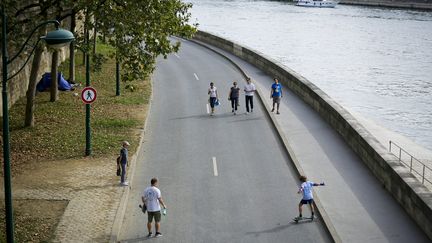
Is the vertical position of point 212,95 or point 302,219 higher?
point 212,95

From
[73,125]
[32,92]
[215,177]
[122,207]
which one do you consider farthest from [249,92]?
[122,207]

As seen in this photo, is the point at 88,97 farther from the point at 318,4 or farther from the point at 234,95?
the point at 318,4

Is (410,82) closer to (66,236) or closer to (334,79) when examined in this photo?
(334,79)

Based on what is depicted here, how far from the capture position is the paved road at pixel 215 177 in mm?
15844

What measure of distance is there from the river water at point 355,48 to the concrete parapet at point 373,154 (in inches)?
454

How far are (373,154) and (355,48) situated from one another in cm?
6561

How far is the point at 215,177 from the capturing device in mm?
20203

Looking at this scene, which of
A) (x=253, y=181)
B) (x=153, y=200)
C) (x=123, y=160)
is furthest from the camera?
(x=253, y=181)

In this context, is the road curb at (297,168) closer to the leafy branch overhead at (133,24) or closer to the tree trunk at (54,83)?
the leafy branch overhead at (133,24)

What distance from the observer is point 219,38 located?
5447cm

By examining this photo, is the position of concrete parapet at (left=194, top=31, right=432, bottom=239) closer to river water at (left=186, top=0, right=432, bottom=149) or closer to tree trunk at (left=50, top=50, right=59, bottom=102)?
river water at (left=186, top=0, right=432, bottom=149)

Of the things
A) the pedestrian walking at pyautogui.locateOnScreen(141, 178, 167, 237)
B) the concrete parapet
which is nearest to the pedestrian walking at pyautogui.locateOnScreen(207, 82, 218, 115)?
the concrete parapet

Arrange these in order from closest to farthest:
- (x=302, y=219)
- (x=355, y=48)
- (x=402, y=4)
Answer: (x=302, y=219), (x=355, y=48), (x=402, y=4)

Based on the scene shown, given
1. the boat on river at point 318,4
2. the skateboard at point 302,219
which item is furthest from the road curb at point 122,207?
the boat on river at point 318,4
